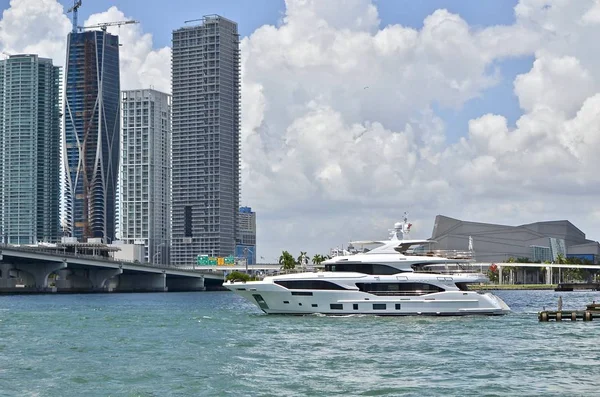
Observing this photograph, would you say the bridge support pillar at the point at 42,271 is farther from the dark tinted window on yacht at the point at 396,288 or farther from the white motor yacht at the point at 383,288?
the dark tinted window on yacht at the point at 396,288

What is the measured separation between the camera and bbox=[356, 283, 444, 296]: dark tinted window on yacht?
228 ft

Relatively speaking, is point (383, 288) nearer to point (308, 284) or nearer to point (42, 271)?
point (308, 284)

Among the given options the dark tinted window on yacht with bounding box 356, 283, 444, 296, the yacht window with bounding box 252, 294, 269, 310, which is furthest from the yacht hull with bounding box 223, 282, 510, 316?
the yacht window with bounding box 252, 294, 269, 310

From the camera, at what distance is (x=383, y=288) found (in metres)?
69.6

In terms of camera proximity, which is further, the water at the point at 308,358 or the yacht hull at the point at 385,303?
the yacht hull at the point at 385,303

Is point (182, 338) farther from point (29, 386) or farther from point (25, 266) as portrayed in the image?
point (25, 266)

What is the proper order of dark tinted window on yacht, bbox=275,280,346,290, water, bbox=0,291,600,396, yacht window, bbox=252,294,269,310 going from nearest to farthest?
1. water, bbox=0,291,600,396
2. dark tinted window on yacht, bbox=275,280,346,290
3. yacht window, bbox=252,294,269,310

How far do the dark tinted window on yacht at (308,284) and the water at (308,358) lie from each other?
2.27m

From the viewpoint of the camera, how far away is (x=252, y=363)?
46938 millimetres

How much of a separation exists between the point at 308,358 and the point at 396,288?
22.5 m

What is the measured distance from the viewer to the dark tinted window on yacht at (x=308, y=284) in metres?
69.7

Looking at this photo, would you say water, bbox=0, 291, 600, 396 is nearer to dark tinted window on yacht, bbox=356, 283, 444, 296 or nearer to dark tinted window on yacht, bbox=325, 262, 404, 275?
dark tinted window on yacht, bbox=356, 283, 444, 296

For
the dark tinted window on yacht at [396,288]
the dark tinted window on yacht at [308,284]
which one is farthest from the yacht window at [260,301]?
the dark tinted window on yacht at [396,288]

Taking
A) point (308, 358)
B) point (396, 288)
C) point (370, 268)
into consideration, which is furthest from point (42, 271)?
point (308, 358)
